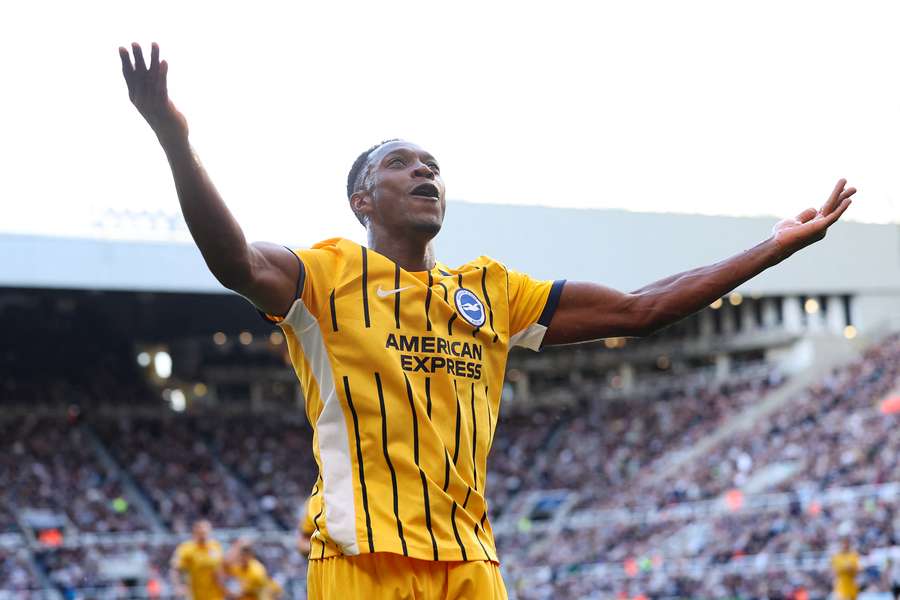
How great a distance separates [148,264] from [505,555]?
40.2 ft

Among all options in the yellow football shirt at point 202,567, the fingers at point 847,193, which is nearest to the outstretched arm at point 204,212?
the fingers at point 847,193

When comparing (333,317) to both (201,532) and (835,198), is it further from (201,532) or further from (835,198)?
(201,532)

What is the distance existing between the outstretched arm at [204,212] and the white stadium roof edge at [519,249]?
1043 inches

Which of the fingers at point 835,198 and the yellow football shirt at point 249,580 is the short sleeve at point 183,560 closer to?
the yellow football shirt at point 249,580

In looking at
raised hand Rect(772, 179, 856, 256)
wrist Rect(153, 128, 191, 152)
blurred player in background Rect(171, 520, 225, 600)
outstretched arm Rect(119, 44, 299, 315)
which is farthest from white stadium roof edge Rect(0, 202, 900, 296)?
wrist Rect(153, 128, 191, 152)

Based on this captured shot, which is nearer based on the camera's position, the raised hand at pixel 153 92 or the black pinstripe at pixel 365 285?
the raised hand at pixel 153 92

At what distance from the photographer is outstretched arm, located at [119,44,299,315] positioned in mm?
3025

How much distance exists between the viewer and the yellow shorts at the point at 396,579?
339cm

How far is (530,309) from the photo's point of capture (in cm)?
390

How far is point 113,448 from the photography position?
3916 centimetres

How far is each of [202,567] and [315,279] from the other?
14634 mm

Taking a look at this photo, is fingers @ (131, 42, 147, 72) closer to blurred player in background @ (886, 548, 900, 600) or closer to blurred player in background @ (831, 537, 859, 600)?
blurred player in background @ (831, 537, 859, 600)

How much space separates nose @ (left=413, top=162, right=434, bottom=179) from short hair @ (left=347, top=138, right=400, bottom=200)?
162mm

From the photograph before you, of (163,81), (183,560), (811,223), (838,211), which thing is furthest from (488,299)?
(183,560)
